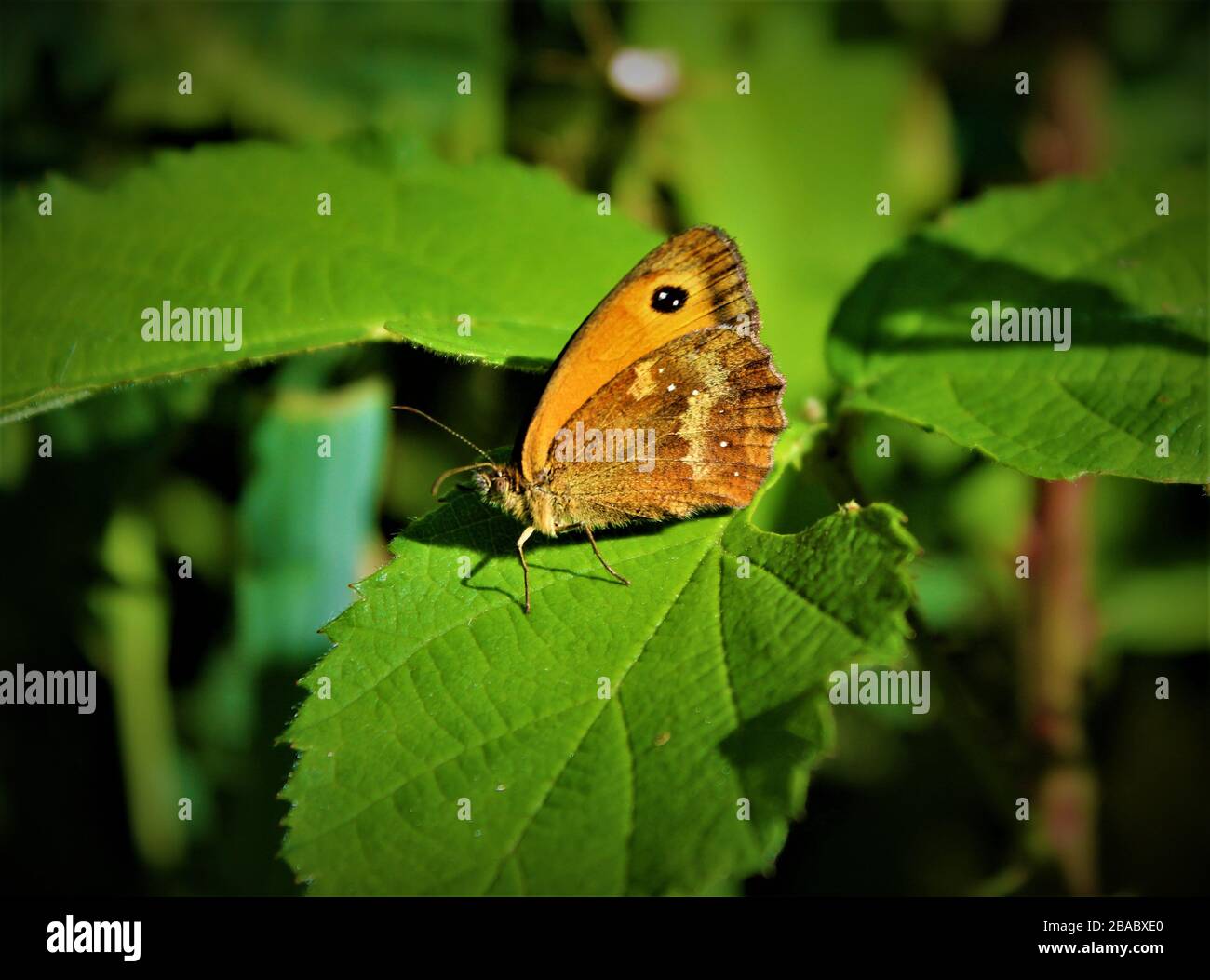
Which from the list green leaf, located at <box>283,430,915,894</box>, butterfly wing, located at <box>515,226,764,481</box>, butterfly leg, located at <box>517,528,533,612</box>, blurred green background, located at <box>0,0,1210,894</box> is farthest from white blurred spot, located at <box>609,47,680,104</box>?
green leaf, located at <box>283,430,915,894</box>

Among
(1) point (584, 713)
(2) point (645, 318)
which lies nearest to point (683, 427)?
(2) point (645, 318)

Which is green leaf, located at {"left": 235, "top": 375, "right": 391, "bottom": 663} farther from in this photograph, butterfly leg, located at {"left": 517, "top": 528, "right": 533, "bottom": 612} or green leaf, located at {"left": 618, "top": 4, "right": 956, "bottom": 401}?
green leaf, located at {"left": 618, "top": 4, "right": 956, "bottom": 401}

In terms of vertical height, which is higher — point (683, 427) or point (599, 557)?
point (683, 427)

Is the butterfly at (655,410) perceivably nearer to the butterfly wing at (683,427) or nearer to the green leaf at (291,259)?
the butterfly wing at (683,427)

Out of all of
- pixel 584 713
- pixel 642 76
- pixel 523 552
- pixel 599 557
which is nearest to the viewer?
pixel 584 713

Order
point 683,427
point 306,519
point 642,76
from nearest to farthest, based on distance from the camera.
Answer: point 683,427 < point 306,519 < point 642,76

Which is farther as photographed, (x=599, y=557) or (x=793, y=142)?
(x=793, y=142)

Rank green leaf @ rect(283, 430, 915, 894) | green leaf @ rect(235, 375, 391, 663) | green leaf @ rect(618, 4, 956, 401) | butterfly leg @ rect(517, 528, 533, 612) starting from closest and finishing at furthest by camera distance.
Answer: green leaf @ rect(283, 430, 915, 894), butterfly leg @ rect(517, 528, 533, 612), green leaf @ rect(235, 375, 391, 663), green leaf @ rect(618, 4, 956, 401)

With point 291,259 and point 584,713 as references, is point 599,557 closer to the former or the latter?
point 584,713
